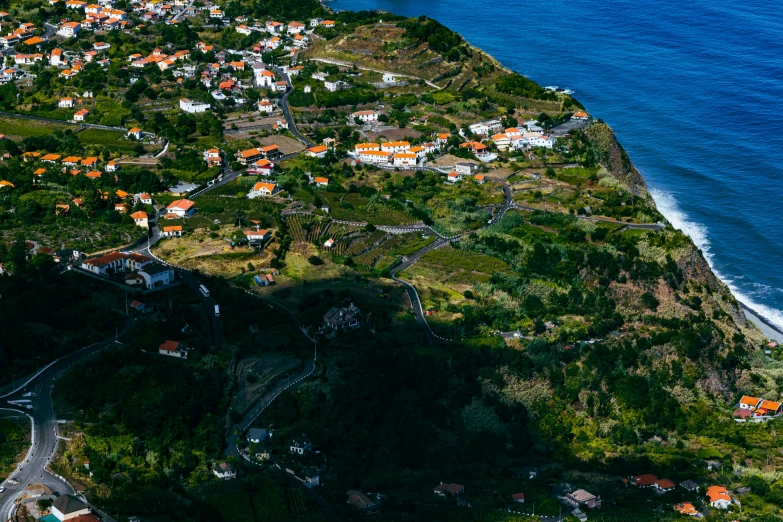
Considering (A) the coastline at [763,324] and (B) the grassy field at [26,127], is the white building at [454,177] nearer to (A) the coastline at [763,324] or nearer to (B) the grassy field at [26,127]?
(A) the coastline at [763,324]

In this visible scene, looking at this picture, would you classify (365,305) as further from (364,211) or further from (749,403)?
(749,403)

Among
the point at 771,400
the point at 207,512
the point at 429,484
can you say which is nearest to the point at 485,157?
the point at 771,400

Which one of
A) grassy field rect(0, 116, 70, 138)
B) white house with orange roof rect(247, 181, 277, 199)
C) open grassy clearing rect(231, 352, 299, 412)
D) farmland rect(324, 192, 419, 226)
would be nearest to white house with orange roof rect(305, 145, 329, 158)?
farmland rect(324, 192, 419, 226)

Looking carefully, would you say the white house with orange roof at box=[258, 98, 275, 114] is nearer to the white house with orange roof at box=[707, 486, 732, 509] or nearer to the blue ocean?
the blue ocean

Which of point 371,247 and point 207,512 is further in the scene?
point 371,247

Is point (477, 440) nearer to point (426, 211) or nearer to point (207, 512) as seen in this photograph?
point (207, 512)

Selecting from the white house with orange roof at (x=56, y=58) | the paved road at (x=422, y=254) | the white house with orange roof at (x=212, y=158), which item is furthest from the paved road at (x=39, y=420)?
the white house with orange roof at (x=56, y=58)
